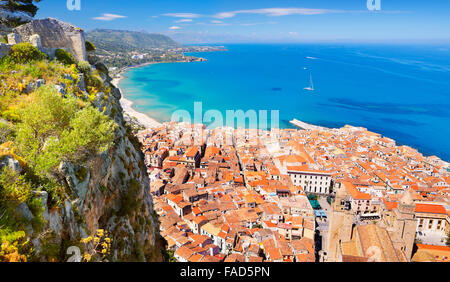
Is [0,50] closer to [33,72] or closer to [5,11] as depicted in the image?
[33,72]

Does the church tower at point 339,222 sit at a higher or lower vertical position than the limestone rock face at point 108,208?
lower

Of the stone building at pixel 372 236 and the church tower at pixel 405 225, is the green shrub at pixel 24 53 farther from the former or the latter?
the church tower at pixel 405 225

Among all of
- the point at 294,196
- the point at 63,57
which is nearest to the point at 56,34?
the point at 63,57

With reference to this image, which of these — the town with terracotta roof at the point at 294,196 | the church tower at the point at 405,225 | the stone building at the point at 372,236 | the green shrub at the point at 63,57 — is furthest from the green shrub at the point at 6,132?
the church tower at the point at 405,225

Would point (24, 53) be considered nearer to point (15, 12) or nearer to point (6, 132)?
point (6, 132)

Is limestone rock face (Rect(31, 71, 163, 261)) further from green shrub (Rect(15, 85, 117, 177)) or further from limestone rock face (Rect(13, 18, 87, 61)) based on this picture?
limestone rock face (Rect(13, 18, 87, 61))

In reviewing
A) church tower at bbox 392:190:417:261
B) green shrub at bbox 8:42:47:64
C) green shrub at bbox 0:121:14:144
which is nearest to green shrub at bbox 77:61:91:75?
green shrub at bbox 8:42:47:64

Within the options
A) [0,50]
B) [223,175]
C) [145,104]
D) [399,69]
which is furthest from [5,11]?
[399,69]
